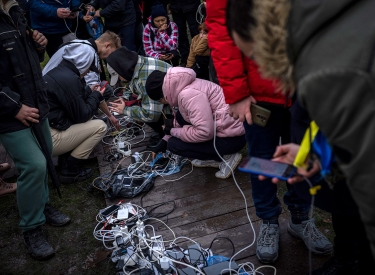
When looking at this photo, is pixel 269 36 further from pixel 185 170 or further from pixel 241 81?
pixel 185 170

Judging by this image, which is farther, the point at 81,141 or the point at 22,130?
the point at 81,141

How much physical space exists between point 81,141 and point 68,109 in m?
0.38

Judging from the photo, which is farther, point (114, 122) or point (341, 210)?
point (114, 122)

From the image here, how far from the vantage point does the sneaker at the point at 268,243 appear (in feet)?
8.47

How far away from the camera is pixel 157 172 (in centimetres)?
390

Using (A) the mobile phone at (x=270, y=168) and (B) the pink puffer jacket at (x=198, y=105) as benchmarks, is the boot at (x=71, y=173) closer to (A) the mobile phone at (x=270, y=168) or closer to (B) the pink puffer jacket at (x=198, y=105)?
(B) the pink puffer jacket at (x=198, y=105)

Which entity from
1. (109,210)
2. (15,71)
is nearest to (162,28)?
(109,210)

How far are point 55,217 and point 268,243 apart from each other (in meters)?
1.85

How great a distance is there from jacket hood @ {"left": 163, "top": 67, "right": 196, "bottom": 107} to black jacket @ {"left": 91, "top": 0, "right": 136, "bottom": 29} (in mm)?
2792

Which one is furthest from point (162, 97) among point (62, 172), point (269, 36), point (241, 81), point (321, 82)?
point (321, 82)

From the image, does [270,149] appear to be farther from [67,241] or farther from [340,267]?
[67,241]

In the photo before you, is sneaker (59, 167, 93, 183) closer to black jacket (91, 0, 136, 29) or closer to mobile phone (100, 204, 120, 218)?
mobile phone (100, 204, 120, 218)

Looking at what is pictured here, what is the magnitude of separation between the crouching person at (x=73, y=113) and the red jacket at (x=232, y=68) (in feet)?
6.70

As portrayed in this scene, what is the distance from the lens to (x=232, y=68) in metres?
2.20
